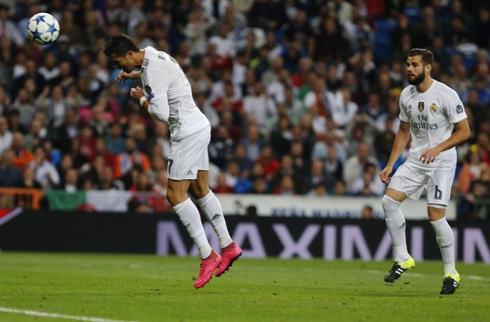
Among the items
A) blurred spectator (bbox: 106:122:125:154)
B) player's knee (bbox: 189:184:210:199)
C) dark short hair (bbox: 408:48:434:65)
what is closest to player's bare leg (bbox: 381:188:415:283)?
dark short hair (bbox: 408:48:434:65)

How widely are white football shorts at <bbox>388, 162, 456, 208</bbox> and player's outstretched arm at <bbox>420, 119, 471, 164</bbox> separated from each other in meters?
0.38

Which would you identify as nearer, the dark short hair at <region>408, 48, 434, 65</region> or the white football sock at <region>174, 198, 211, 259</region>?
the white football sock at <region>174, 198, 211, 259</region>

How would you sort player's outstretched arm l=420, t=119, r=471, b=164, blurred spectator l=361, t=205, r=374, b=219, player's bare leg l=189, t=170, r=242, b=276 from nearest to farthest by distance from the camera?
player's bare leg l=189, t=170, r=242, b=276 < player's outstretched arm l=420, t=119, r=471, b=164 < blurred spectator l=361, t=205, r=374, b=219

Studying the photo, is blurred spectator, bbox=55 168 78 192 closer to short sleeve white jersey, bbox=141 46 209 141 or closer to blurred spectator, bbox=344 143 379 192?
blurred spectator, bbox=344 143 379 192

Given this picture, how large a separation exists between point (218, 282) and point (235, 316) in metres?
3.96

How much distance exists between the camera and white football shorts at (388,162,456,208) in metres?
11.7

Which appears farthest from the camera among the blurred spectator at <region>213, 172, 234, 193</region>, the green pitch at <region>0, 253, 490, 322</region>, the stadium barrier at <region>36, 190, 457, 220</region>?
the blurred spectator at <region>213, 172, 234, 193</region>

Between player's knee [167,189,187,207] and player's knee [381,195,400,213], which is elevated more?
player's knee [167,189,187,207]

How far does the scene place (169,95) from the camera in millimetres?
11039

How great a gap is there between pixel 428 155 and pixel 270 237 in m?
8.79

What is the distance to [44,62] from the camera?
22.8 metres

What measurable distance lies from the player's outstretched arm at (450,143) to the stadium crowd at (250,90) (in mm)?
9333

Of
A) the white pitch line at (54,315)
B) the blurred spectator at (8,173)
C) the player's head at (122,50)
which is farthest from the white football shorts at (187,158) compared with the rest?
the blurred spectator at (8,173)

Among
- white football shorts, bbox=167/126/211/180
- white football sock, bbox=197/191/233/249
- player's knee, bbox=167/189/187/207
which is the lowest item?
white football sock, bbox=197/191/233/249
